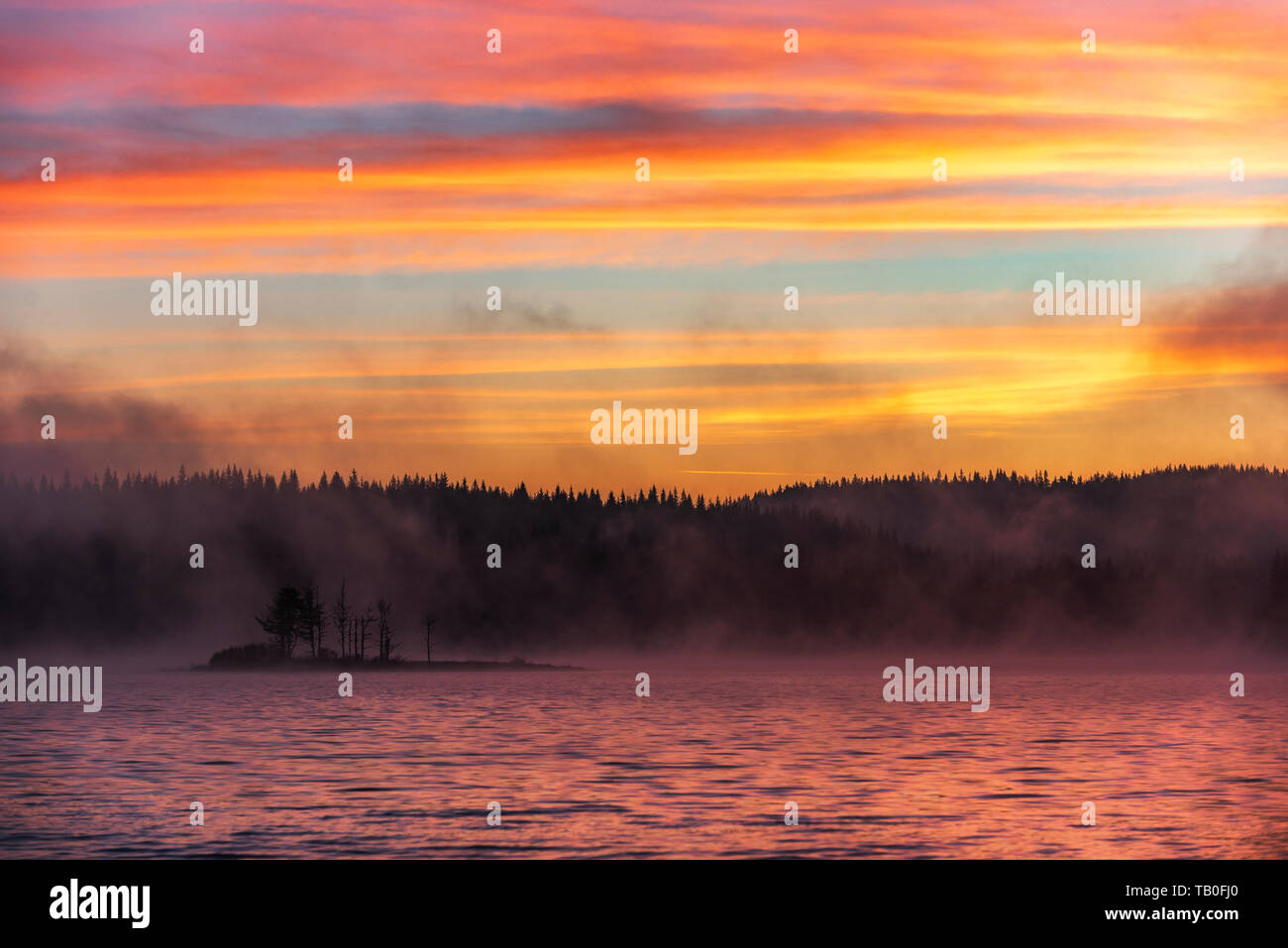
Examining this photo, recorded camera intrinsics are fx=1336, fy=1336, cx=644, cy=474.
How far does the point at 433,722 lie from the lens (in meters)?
169

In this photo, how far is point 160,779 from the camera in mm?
85875

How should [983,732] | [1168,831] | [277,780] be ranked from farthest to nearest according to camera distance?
[983,732], [277,780], [1168,831]

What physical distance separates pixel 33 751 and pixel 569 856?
92.1 meters

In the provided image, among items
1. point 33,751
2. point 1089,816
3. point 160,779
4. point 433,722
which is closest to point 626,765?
point 160,779
